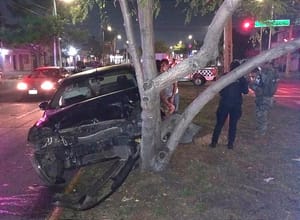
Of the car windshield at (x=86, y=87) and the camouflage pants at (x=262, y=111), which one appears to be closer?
the car windshield at (x=86, y=87)

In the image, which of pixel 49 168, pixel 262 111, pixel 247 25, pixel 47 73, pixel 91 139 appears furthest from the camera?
pixel 47 73

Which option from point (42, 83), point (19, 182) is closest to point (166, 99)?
point (19, 182)

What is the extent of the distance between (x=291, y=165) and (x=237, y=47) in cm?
4677

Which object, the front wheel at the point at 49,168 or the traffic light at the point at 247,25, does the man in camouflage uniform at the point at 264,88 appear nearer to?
the front wheel at the point at 49,168

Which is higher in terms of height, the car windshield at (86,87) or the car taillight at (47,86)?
the car windshield at (86,87)

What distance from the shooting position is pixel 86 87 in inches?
332

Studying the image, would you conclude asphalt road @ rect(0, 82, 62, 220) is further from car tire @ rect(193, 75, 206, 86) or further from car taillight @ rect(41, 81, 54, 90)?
car tire @ rect(193, 75, 206, 86)

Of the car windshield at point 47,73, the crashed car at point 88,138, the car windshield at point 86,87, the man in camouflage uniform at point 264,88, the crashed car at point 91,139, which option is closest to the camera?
the crashed car at point 91,139

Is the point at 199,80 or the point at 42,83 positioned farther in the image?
the point at 199,80

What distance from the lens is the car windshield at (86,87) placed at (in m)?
8.33

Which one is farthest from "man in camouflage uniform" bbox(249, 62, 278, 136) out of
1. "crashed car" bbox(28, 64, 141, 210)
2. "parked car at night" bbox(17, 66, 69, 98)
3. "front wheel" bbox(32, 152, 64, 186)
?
"parked car at night" bbox(17, 66, 69, 98)

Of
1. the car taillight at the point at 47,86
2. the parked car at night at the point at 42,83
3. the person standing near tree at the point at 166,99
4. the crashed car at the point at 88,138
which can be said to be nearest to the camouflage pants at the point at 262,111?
the person standing near tree at the point at 166,99

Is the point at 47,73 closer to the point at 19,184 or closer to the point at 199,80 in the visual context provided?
the point at 199,80

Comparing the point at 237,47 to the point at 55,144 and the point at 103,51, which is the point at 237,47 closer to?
the point at 103,51
